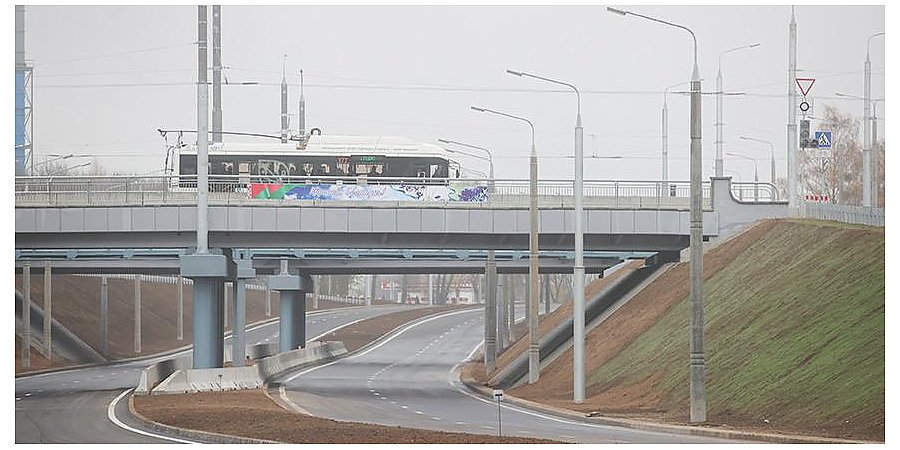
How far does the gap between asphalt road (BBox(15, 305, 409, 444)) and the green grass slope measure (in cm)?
1482

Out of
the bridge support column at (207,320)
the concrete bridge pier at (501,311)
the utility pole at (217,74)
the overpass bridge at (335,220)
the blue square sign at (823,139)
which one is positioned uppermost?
the utility pole at (217,74)

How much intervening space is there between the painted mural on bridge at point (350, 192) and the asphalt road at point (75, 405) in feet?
30.7

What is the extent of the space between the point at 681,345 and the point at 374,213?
42.9 ft

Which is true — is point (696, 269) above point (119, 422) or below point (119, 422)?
above

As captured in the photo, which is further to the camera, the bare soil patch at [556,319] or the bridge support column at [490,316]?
the bridge support column at [490,316]

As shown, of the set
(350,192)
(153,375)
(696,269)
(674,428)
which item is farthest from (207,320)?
(674,428)

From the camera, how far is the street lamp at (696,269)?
40.6 meters

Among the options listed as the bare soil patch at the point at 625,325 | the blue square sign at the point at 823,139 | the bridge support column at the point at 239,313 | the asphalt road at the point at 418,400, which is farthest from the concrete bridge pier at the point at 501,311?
the blue square sign at the point at 823,139

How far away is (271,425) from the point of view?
39.8 m

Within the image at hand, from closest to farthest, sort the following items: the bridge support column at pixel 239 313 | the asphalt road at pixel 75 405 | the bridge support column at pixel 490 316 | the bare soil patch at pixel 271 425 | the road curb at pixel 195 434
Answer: the bare soil patch at pixel 271 425, the road curb at pixel 195 434, the asphalt road at pixel 75 405, the bridge support column at pixel 490 316, the bridge support column at pixel 239 313

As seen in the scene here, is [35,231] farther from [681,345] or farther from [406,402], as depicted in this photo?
[681,345]

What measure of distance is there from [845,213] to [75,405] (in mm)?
28789

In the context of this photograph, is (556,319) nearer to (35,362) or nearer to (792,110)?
(35,362)

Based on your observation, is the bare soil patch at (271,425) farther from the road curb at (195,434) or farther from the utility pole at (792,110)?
the utility pole at (792,110)
